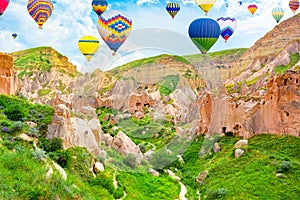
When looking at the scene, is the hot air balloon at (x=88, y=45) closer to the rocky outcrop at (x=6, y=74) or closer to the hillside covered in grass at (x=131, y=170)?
the hillside covered in grass at (x=131, y=170)

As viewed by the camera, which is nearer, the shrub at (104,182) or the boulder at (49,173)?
the boulder at (49,173)

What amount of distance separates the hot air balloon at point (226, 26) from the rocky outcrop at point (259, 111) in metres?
31.6

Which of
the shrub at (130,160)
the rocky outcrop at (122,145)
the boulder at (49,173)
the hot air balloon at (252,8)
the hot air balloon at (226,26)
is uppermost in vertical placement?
the hot air balloon at (252,8)

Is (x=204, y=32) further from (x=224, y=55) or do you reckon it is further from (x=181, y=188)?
(x=224, y=55)

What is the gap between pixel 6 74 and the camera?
34.2 m

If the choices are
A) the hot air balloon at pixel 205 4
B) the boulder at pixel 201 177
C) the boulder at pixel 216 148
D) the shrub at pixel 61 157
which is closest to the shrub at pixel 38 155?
the shrub at pixel 61 157

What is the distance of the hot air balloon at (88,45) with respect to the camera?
56128 mm

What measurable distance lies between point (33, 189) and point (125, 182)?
34.1 feet

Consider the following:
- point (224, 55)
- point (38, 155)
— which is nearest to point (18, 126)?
point (38, 155)

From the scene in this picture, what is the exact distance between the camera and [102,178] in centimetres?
2744

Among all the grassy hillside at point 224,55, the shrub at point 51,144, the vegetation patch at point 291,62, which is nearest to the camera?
the shrub at point 51,144

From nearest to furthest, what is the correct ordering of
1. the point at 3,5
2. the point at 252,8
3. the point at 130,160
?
the point at 130,160 < the point at 3,5 < the point at 252,8

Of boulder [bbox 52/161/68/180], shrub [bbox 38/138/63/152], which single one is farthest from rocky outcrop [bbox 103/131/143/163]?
boulder [bbox 52/161/68/180]

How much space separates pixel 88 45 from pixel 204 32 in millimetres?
16046
